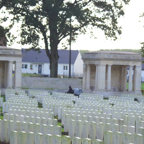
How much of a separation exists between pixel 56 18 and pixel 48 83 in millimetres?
7671

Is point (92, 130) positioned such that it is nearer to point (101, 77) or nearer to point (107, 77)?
point (101, 77)

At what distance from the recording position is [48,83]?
1617 inches

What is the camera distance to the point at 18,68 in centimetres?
3509

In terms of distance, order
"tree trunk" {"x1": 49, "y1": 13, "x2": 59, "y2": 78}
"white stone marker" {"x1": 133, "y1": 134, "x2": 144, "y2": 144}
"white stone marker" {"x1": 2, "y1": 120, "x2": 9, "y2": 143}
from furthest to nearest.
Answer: "tree trunk" {"x1": 49, "y1": 13, "x2": 59, "y2": 78} → "white stone marker" {"x1": 2, "y1": 120, "x2": 9, "y2": 143} → "white stone marker" {"x1": 133, "y1": 134, "x2": 144, "y2": 144}

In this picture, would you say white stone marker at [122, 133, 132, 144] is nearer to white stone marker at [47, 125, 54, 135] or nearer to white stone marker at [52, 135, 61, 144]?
white stone marker at [52, 135, 61, 144]

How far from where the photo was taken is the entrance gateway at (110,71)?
1356 inches

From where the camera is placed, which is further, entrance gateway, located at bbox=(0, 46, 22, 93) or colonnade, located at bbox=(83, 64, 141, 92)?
colonnade, located at bbox=(83, 64, 141, 92)

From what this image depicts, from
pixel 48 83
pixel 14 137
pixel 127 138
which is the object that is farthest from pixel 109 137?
pixel 48 83

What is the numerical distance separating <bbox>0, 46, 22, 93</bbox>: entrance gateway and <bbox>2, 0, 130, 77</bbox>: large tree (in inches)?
173

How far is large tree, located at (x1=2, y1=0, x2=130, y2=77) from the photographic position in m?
38.3

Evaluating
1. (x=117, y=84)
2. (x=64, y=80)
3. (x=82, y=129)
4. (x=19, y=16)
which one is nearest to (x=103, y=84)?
(x=117, y=84)

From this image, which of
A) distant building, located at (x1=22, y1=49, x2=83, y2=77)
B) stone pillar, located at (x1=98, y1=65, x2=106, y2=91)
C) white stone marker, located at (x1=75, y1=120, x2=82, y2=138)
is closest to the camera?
white stone marker, located at (x1=75, y1=120, x2=82, y2=138)

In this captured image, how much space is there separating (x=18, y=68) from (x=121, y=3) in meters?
14.7

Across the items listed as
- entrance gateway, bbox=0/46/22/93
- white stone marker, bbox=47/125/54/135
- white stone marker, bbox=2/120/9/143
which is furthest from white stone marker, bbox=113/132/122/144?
entrance gateway, bbox=0/46/22/93
